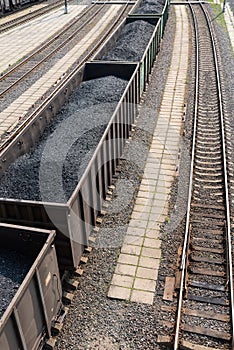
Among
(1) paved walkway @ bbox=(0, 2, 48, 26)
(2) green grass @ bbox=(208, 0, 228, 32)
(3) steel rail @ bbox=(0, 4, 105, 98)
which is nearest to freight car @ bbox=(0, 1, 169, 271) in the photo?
(3) steel rail @ bbox=(0, 4, 105, 98)

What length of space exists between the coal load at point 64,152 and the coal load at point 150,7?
59.8 ft

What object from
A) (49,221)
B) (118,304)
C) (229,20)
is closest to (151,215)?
(118,304)

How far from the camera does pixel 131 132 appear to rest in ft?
47.8

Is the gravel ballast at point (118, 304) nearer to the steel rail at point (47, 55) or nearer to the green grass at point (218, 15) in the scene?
the steel rail at point (47, 55)

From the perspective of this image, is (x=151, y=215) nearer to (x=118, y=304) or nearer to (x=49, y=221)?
(x=118, y=304)

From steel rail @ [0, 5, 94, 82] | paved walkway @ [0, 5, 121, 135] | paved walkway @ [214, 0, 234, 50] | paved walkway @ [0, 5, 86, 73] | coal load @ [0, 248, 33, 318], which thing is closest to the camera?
coal load @ [0, 248, 33, 318]

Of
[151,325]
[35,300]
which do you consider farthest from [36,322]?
[151,325]

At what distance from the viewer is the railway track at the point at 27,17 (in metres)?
32.5

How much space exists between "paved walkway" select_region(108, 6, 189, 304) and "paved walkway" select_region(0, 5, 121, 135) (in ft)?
21.8

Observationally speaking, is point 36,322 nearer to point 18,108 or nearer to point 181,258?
point 181,258

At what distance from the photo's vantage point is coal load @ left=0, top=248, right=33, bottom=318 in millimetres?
5923

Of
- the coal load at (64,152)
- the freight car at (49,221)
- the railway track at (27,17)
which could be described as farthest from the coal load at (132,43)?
the railway track at (27,17)

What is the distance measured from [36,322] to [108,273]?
2679 millimetres

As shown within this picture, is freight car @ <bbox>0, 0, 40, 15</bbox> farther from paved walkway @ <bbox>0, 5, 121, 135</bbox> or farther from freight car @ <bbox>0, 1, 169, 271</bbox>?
freight car @ <bbox>0, 1, 169, 271</bbox>
